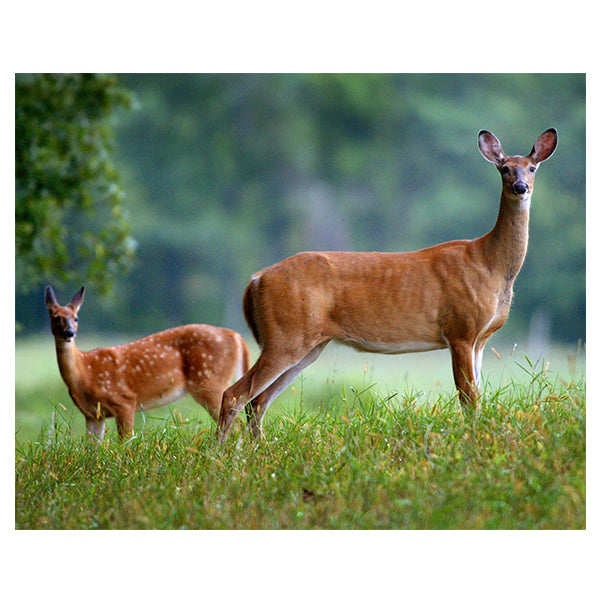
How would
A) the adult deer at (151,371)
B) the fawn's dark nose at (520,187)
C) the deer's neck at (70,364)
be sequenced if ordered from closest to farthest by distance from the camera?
the fawn's dark nose at (520,187) < the deer's neck at (70,364) < the adult deer at (151,371)

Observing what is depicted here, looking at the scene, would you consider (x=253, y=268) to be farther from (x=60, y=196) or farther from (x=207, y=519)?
(x=207, y=519)

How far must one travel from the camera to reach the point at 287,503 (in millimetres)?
4406

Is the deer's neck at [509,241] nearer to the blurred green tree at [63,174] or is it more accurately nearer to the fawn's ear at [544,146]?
the fawn's ear at [544,146]

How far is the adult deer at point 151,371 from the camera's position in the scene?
6762mm

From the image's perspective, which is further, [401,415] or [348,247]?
[348,247]

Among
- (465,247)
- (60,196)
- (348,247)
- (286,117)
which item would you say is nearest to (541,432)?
(465,247)

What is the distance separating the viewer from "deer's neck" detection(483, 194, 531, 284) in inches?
205

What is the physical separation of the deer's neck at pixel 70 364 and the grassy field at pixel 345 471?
46.1 inches

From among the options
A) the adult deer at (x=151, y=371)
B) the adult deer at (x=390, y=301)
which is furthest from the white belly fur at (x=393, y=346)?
the adult deer at (x=151, y=371)

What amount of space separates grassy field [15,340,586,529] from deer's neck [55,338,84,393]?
1.17 m

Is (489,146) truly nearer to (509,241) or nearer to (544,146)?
(544,146)

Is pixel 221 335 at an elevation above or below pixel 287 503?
above

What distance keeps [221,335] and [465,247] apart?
2438mm

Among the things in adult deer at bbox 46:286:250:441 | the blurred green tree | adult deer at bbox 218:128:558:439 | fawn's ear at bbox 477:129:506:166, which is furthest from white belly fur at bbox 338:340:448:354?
the blurred green tree
